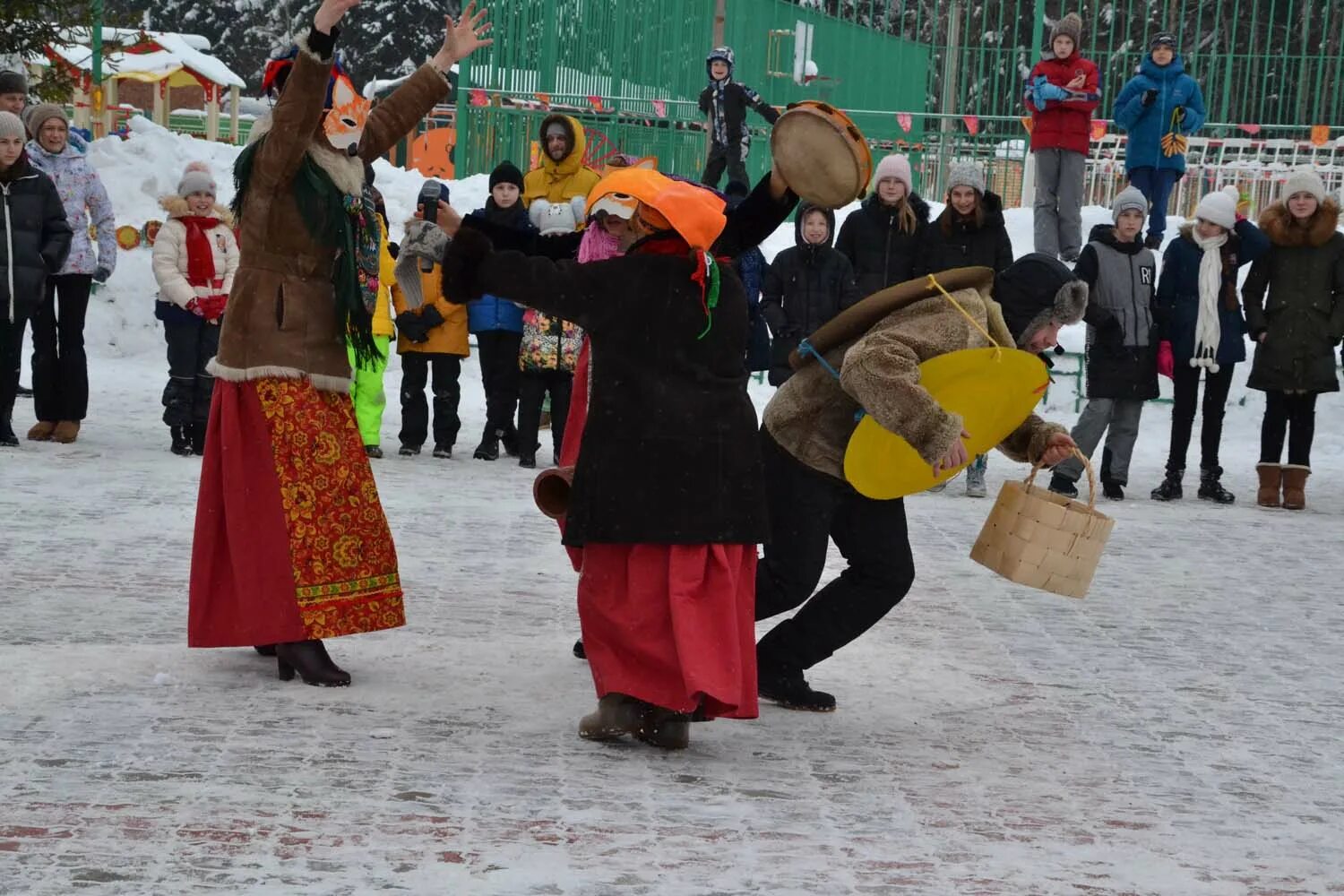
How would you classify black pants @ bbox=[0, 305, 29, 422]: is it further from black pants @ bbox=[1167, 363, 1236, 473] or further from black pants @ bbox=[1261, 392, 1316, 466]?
black pants @ bbox=[1261, 392, 1316, 466]

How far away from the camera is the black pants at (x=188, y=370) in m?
11.3

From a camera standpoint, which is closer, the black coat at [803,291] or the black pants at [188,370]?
the black pants at [188,370]

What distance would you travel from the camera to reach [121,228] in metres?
18.0

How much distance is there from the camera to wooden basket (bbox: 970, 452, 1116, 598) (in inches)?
215

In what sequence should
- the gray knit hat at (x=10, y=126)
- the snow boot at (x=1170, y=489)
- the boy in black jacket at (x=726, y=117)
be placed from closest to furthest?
the gray knit hat at (x=10, y=126) → the snow boot at (x=1170, y=489) → the boy in black jacket at (x=726, y=117)

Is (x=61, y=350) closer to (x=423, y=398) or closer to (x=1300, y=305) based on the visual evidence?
(x=423, y=398)

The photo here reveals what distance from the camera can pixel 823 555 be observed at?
5.63 meters

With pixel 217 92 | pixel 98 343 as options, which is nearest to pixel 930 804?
pixel 98 343

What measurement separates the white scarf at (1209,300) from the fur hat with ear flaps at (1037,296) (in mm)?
6528

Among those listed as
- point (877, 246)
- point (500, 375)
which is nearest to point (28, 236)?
point (500, 375)

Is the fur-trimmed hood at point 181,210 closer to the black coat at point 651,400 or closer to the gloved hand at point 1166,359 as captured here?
the gloved hand at point 1166,359

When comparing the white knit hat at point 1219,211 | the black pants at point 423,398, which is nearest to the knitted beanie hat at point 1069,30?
the white knit hat at point 1219,211

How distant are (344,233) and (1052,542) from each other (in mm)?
2328

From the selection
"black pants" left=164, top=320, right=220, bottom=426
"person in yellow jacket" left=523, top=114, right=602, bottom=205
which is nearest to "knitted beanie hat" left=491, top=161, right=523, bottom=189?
"person in yellow jacket" left=523, top=114, right=602, bottom=205
